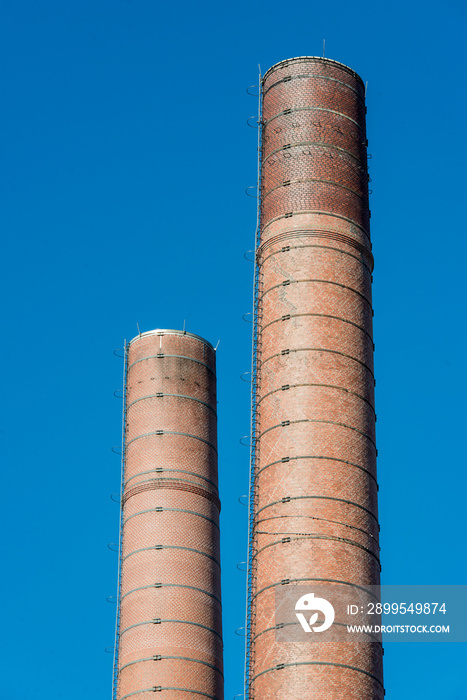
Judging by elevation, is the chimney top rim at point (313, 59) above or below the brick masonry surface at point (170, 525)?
above

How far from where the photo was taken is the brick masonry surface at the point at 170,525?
4088cm

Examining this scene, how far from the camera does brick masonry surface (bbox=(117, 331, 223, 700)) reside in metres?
40.9

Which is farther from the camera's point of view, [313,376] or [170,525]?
[170,525]

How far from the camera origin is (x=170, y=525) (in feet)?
139

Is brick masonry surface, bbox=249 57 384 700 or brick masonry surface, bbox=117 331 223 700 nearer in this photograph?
brick masonry surface, bbox=249 57 384 700

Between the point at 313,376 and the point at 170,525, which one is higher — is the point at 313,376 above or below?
above

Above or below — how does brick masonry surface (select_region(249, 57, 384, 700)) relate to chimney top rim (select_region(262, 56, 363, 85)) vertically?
below

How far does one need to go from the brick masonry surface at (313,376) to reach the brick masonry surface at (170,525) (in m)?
4.76

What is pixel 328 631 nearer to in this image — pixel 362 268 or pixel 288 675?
pixel 288 675

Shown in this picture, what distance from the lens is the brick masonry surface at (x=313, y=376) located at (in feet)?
117

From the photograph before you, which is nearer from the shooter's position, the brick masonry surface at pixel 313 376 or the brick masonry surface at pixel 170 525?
the brick masonry surface at pixel 313 376

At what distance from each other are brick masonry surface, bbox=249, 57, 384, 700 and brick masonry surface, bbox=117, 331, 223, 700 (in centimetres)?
476

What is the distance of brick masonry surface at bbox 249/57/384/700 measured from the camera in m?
35.8

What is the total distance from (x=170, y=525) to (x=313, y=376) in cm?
703
